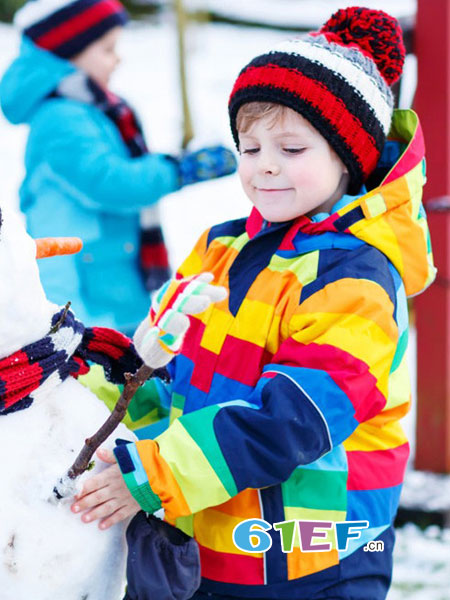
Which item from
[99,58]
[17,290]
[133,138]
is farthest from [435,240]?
[17,290]

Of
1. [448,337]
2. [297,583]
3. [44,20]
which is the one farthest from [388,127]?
[44,20]

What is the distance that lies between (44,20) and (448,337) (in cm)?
185

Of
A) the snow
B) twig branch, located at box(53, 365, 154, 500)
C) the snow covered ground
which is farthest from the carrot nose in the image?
the snow

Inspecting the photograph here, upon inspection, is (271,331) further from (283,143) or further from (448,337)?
(448,337)

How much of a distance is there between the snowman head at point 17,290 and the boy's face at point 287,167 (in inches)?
18.5

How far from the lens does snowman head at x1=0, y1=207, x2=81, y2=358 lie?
4.30 feet

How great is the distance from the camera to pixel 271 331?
1.57 meters

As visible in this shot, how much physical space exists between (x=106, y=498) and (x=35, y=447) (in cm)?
14

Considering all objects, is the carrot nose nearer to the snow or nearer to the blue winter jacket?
the blue winter jacket

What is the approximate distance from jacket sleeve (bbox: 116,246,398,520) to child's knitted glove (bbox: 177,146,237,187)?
1.70 m

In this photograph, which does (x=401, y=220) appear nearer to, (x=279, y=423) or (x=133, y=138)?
(x=279, y=423)

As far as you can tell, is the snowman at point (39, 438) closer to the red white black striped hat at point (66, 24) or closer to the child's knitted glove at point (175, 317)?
the child's knitted glove at point (175, 317)

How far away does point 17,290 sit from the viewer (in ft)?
4.33

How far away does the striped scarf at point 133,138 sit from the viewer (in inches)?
124
